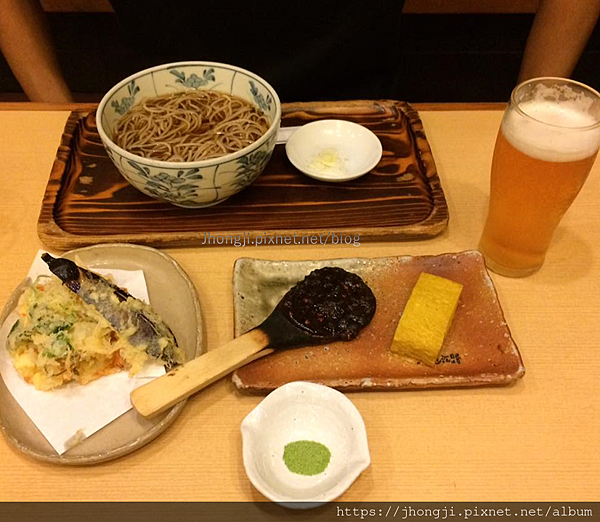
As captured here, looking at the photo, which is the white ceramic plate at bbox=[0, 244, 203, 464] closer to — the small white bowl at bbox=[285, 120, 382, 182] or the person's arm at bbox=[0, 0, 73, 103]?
the small white bowl at bbox=[285, 120, 382, 182]

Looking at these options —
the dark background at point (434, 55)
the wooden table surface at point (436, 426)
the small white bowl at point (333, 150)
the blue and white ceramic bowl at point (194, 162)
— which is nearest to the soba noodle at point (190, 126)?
the blue and white ceramic bowl at point (194, 162)

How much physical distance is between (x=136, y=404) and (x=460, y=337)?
0.63 metres

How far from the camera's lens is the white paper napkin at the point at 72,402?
0.92 metres

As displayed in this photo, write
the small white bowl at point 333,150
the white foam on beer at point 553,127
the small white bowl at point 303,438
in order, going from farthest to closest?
the small white bowl at point 333,150, the white foam on beer at point 553,127, the small white bowl at point 303,438

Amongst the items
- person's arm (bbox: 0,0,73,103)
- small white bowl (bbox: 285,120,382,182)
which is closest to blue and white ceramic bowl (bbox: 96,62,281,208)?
small white bowl (bbox: 285,120,382,182)

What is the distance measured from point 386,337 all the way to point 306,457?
30 centimetres

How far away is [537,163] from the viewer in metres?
1.03

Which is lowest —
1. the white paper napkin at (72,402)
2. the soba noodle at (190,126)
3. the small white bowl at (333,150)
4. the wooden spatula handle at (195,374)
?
the white paper napkin at (72,402)

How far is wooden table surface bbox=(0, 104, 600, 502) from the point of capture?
0.90m

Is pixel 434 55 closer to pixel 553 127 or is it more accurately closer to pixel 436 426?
pixel 553 127

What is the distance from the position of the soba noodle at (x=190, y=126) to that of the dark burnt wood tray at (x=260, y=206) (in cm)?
12

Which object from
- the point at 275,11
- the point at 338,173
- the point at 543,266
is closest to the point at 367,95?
the point at 275,11

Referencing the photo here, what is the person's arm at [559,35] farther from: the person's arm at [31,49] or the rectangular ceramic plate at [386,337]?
the person's arm at [31,49]

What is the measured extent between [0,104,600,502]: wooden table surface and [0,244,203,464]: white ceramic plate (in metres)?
0.04
